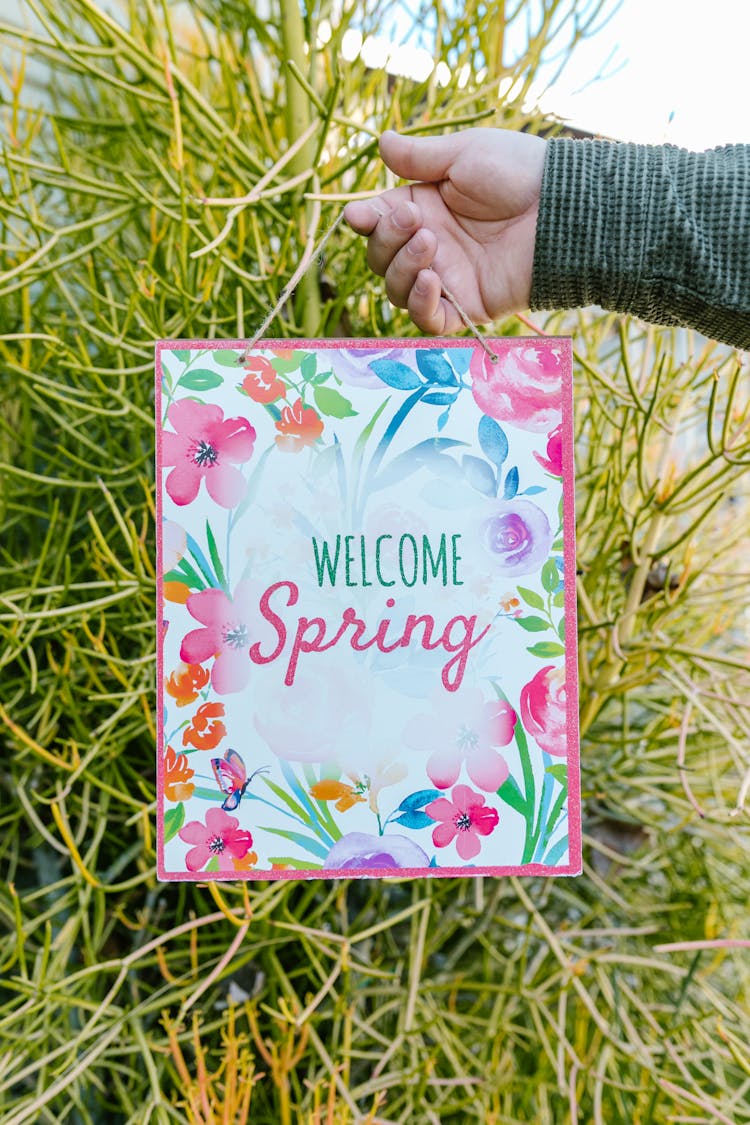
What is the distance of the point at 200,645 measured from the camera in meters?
0.46

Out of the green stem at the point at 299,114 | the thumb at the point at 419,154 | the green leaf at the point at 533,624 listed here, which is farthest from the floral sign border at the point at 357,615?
the green stem at the point at 299,114

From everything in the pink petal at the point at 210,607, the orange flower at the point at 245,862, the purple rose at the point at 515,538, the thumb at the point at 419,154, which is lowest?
the orange flower at the point at 245,862

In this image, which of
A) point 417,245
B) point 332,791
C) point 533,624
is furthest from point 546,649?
point 417,245

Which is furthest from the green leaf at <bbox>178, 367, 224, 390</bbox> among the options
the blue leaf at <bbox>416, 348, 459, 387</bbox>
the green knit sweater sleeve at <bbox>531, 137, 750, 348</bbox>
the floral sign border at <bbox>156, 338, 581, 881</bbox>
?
the green knit sweater sleeve at <bbox>531, 137, 750, 348</bbox>

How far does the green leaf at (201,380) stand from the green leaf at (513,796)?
0.85ft

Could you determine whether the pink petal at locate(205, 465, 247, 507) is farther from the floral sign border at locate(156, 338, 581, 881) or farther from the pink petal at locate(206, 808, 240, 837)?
the pink petal at locate(206, 808, 240, 837)

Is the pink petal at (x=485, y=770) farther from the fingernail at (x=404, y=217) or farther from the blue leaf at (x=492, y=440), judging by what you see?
the fingernail at (x=404, y=217)

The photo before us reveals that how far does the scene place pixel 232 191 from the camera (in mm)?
795

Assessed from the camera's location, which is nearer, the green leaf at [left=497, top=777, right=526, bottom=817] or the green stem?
the green leaf at [left=497, top=777, right=526, bottom=817]

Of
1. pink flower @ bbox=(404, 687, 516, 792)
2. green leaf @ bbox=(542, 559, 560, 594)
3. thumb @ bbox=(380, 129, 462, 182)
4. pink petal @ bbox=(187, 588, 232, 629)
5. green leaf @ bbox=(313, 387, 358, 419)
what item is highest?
thumb @ bbox=(380, 129, 462, 182)

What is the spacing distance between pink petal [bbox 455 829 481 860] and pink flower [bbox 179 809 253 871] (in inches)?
4.3

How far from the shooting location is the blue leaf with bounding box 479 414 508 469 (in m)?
0.46

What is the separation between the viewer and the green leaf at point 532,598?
46cm

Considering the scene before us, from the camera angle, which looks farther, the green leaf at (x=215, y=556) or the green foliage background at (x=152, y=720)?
the green foliage background at (x=152, y=720)
